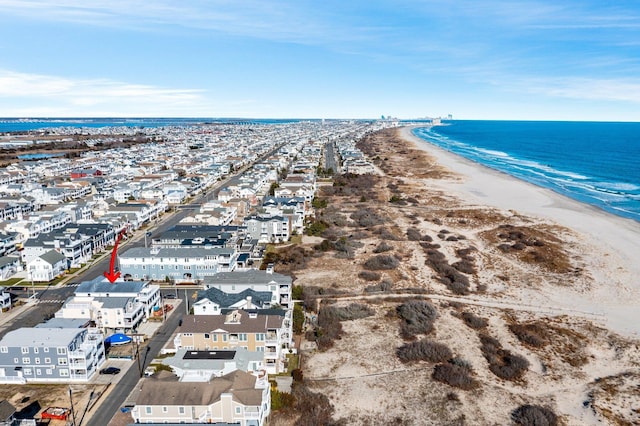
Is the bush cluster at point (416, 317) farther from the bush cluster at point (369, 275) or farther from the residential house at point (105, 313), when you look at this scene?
the residential house at point (105, 313)

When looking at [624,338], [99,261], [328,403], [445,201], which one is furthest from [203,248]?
[445,201]

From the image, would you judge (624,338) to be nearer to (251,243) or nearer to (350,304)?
(350,304)

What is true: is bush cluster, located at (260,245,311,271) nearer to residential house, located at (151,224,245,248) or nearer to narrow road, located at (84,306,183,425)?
residential house, located at (151,224,245,248)

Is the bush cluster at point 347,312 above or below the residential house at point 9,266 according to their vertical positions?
below

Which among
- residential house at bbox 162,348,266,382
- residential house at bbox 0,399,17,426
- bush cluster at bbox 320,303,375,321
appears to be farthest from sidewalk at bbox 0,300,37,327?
bush cluster at bbox 320,303,375,321

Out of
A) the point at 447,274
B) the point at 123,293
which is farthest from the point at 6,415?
the point at 447,274

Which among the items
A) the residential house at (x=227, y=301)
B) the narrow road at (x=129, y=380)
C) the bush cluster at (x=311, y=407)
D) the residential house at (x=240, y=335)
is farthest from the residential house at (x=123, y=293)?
the bush cluster at (x=311, y=407)
